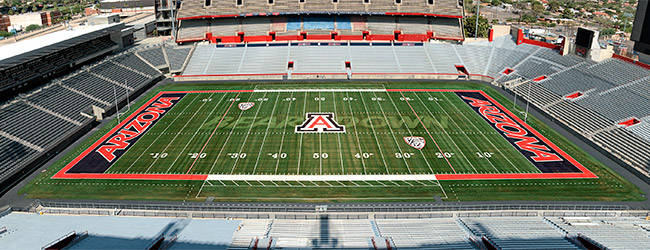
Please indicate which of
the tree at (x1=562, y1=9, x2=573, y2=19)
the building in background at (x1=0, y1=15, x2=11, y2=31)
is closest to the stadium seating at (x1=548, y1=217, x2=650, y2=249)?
the tree at (x1=562, y1=9, x2=573, y2=19)

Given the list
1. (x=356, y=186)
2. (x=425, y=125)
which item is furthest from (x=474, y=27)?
(x=356, y=186)

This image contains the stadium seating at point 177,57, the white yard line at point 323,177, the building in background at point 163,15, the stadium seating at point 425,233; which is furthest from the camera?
the building in background at point 163,15

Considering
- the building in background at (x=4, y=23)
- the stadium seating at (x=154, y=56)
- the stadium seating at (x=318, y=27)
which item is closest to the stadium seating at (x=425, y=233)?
the stadium seating at (x=154, y=56)

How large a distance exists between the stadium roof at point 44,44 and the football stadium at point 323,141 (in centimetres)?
31

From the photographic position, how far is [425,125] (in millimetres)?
32281

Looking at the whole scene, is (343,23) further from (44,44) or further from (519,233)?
(519,233)

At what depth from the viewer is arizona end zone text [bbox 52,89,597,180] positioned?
81.3 ft

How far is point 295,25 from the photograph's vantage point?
55344 mm

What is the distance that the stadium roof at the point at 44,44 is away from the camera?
31.0 meters

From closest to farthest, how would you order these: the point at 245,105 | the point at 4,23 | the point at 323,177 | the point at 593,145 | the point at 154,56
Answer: the point at 323,177, the point at 593,145, the point at 245,105, the point at 154,56, the point at 4,23

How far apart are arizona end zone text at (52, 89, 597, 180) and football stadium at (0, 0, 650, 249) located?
157 mm

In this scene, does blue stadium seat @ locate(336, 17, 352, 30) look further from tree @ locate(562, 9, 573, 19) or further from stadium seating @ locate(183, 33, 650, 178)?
tree @ locate(562, 9, 573, 19)

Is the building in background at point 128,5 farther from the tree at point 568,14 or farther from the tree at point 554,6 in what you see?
the tree at point 554,6

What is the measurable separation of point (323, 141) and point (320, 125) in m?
3.03
